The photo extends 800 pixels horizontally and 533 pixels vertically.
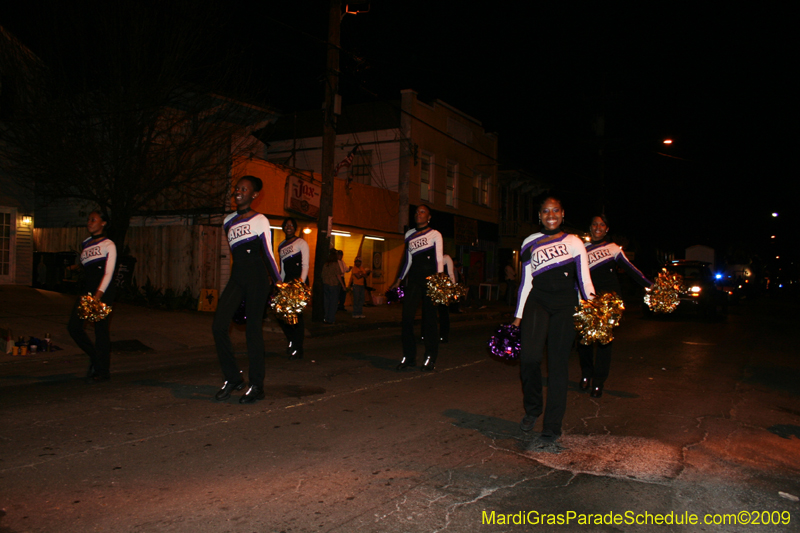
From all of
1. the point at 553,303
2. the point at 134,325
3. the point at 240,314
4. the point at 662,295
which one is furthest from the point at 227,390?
the point at 134,325

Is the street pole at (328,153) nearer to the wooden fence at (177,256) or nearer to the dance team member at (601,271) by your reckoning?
the wooden fence at (177,256)

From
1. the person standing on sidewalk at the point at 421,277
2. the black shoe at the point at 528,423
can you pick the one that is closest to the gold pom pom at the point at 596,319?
the black shoe at the point at 528,423

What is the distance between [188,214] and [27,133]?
15.2 feet

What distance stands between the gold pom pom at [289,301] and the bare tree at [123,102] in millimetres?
8581

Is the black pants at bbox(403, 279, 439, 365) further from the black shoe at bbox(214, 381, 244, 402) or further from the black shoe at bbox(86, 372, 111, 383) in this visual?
the black shoe at bbox(86, 372, 111, 383)

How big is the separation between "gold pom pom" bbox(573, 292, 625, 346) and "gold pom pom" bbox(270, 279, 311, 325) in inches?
119

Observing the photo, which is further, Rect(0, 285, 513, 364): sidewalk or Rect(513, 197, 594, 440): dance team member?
Rect(0, 285, 513, 364): sidewalk

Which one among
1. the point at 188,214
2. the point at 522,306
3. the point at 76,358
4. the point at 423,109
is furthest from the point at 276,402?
the point at 423,109

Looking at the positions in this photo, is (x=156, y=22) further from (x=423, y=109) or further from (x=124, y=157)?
(x=423, y=109)

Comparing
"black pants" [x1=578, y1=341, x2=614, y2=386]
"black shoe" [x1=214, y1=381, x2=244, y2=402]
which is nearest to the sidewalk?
"black shoe" [x1=214, y1=381, x2=244, y2=402]

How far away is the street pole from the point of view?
14.6 metres

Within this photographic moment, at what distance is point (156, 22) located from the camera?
1329cm

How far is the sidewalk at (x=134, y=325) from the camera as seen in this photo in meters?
10.2

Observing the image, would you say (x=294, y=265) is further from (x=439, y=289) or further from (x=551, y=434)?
(x=551, y=434)
